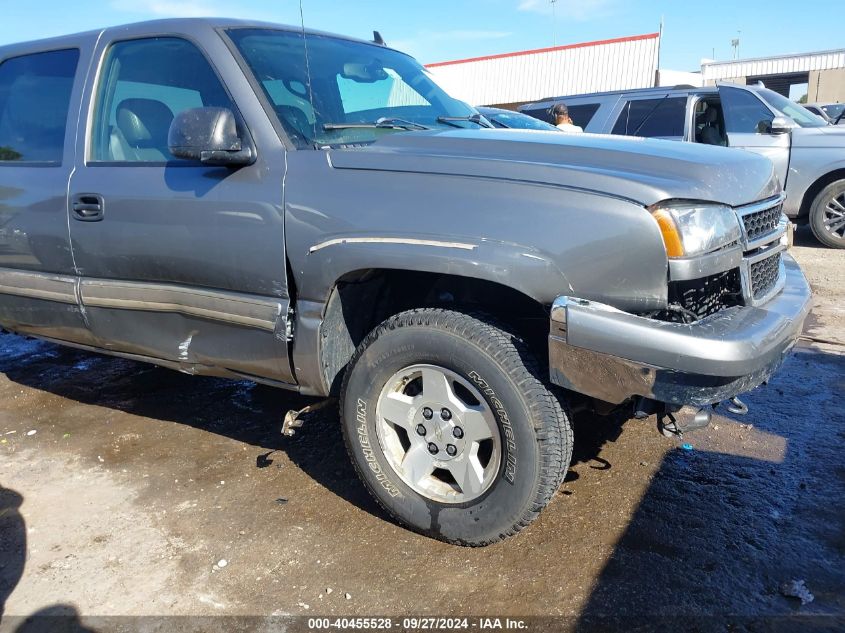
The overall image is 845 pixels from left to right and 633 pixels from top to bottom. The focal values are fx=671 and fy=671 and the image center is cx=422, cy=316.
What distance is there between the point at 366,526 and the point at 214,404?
1.70 m

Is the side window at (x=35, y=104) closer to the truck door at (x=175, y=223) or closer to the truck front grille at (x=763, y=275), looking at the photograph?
the truck door at (x=175, y=223)

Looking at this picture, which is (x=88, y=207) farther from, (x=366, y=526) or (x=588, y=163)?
(x=588, y=163)

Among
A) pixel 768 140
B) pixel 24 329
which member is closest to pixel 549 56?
pixel 768 140

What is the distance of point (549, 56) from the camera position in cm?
2373

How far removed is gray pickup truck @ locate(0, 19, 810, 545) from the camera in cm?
214

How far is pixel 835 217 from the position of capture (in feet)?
25.7

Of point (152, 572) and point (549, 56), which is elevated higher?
point (549, 56)

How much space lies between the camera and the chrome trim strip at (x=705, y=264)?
2.10 m

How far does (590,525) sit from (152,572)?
168 cm

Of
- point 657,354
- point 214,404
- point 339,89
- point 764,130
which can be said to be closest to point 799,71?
point 764,130

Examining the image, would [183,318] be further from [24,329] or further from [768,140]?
[768,140]

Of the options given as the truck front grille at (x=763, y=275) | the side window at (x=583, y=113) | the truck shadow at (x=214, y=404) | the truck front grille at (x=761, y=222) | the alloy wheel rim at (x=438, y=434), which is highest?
the side window at (x=583, y=113)

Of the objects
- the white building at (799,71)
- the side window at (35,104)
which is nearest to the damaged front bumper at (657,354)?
the side window at (35,104)

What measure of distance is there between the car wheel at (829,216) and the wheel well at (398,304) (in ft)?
22.0
